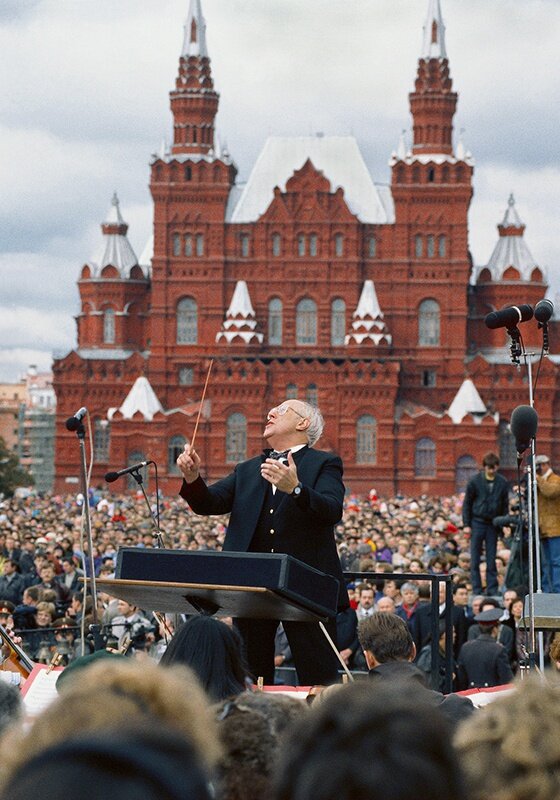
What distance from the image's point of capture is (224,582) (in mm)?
5527

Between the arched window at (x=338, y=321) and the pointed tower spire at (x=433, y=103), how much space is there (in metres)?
7.69

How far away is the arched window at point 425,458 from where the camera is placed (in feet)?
216

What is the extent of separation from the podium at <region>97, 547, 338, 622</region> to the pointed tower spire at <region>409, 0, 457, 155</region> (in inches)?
2528

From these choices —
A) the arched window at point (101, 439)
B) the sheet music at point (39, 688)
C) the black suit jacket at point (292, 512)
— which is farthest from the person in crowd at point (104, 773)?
the arched window at point (101, 439)

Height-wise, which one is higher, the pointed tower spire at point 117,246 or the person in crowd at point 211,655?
the pointed tower spire at point 117,246

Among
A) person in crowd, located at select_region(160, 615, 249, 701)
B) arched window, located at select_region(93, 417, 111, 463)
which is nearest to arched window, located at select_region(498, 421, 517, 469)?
arched window, located at select_region(93, 417, 111, 463)

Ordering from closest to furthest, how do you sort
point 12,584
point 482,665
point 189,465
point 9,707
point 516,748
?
1. point 516,748
2. point 9,707
3. point 189,465
4. point 482,665
5. point 12,584

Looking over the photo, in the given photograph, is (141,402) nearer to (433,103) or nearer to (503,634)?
(433,103)

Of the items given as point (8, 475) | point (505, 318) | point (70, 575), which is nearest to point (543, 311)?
point (505, 318)

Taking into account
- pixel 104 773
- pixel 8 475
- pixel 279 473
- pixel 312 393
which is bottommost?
pixel 104 773

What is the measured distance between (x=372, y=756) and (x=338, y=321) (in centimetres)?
6656

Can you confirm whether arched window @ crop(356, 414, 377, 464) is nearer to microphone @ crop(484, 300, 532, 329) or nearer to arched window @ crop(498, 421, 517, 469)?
arched window @ crop(498, 421, 517, 469)

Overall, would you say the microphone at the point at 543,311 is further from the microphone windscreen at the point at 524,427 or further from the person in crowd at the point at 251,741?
the person in crowd at the point at 251,741

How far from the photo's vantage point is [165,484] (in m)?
66.0
